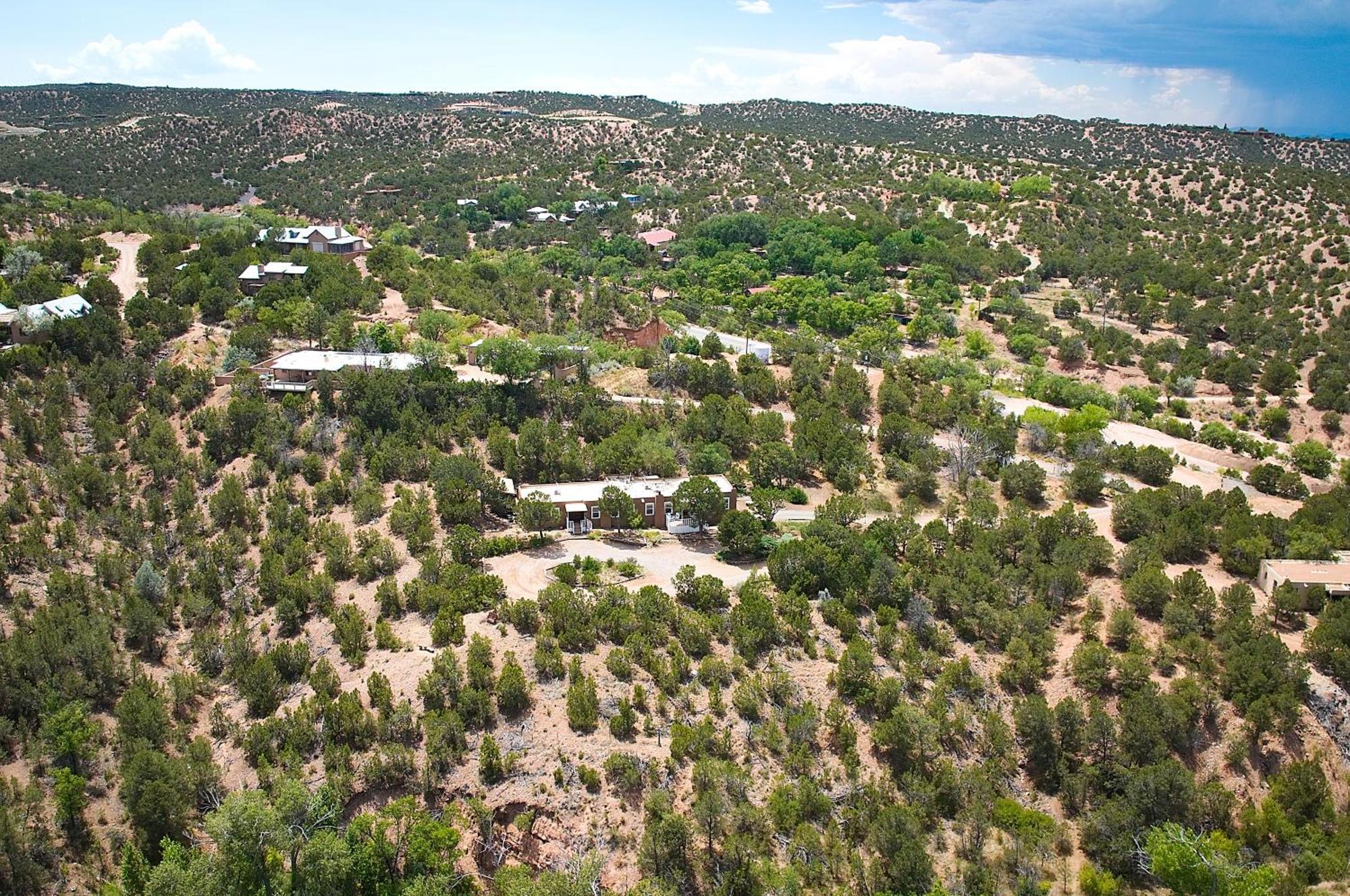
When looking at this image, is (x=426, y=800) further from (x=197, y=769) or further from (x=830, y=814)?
(x=830, y=814)

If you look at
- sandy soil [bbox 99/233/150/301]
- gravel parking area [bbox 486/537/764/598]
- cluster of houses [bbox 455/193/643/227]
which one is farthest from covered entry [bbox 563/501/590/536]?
cluster of houses [bbox 455/193/643/227]

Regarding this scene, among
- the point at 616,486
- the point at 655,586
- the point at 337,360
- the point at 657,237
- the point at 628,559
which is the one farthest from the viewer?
the point at 657,237

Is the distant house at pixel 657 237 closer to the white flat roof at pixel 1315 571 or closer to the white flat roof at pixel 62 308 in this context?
the white flat roof at pixel 62 308

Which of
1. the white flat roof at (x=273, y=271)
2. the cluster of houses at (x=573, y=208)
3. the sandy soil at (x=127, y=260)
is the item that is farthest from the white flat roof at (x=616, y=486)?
the cluster of houses at (x=573, y=208)

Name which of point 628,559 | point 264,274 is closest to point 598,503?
point 628,559

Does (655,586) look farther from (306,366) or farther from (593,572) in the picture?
(306,366)

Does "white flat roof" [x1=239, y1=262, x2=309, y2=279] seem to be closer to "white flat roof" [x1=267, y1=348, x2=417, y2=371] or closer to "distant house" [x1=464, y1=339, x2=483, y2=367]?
"white flat roof" [x1=267, y1=348, x2=417, y2=371]
